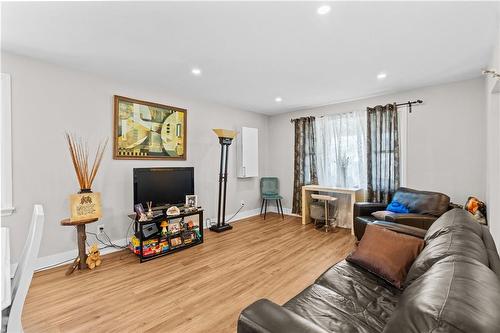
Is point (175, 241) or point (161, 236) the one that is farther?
point (175, 241)

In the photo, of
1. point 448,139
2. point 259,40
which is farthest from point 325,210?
point 259,40

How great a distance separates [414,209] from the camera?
313 centimetres

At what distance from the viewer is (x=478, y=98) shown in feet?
10.6

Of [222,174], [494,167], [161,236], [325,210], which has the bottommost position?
[161,236]

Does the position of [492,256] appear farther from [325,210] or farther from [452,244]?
[325,210]

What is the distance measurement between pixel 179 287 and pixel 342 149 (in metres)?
3.72

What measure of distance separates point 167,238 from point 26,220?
155 cm

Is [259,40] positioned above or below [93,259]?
above

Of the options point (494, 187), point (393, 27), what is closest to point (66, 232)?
point (393, 27)

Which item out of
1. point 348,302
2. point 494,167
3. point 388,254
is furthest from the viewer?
point 494,167

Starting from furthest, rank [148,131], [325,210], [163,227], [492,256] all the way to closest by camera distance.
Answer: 1. [325,210]
2. [148,131]
3. [163,227]
4. [492,256]

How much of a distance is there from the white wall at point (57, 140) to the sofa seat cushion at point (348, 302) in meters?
2.94

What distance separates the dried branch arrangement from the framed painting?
8.0 inches

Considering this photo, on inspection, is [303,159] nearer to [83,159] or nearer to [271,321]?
[83,159]
